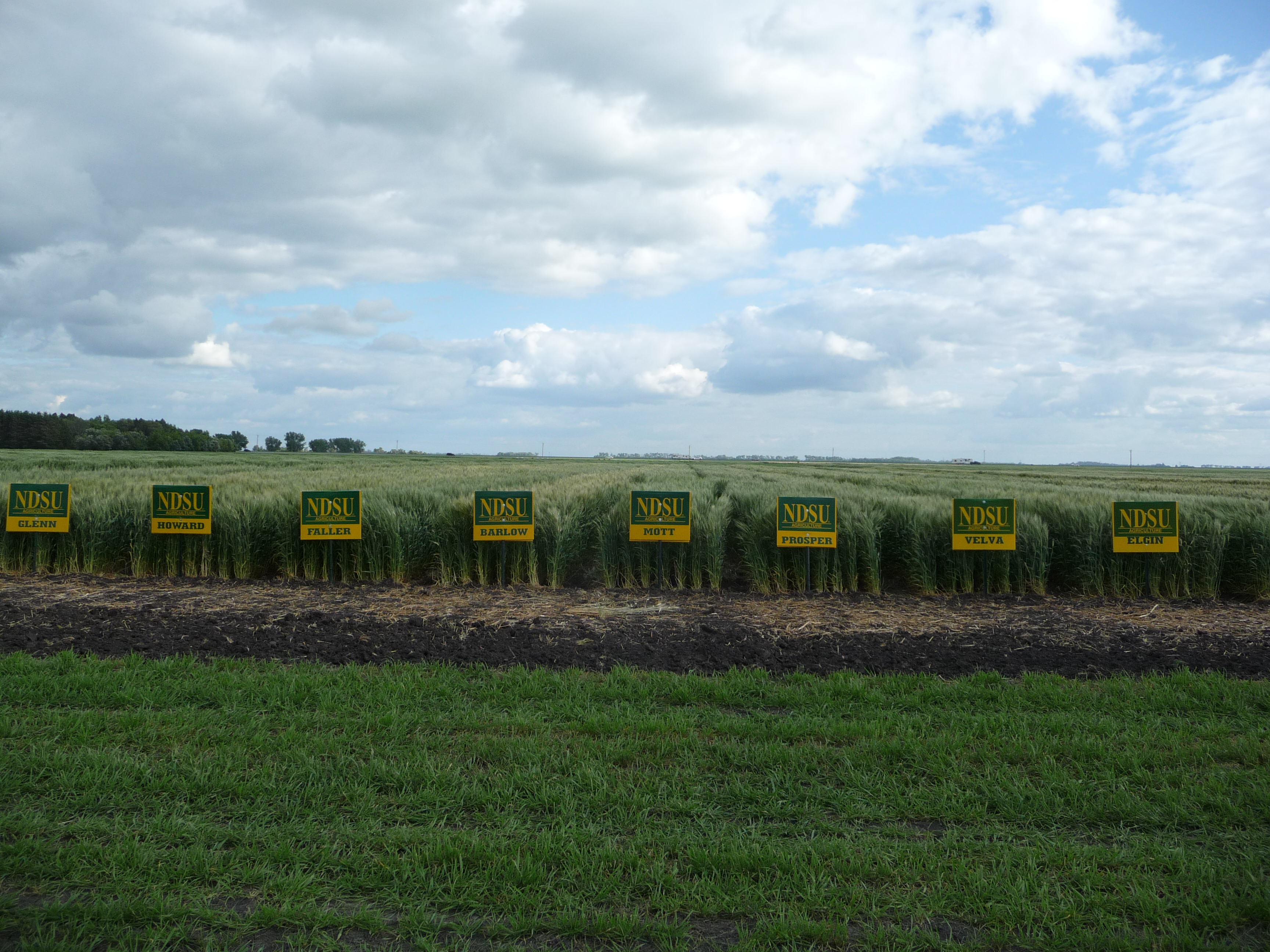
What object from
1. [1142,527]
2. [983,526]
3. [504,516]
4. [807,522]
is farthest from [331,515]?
[1142,527]

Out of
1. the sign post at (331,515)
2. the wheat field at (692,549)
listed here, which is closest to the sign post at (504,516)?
the wheat field at (692,549)

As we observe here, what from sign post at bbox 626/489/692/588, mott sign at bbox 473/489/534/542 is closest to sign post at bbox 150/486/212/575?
mott sign at bbox 473/489/534/542

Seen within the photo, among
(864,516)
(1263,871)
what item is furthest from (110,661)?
(864,516)

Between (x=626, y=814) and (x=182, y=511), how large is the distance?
10303 mm

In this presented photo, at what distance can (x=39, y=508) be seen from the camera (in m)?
11.4

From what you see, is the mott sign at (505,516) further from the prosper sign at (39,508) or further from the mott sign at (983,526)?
the prosper sign at (39,508)

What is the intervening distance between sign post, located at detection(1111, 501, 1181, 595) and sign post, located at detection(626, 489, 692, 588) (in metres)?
6.14

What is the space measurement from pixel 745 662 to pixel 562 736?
229cm

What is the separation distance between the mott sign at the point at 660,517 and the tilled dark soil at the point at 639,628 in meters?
0.83

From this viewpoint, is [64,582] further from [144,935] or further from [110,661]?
[144,935]

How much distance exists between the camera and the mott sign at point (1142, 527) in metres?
10.1

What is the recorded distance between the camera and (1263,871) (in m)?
3.13

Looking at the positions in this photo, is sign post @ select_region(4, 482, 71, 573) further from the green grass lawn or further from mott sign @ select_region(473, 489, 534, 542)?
the green grass lawn

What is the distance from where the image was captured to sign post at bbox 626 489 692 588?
33.4ft
